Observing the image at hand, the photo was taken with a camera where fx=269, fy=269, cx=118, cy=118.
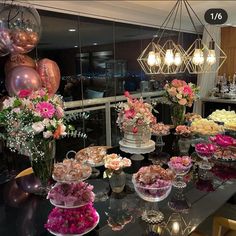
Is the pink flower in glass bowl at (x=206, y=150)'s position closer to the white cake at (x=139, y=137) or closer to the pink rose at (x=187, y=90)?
the white cake at (x=139, y=137)

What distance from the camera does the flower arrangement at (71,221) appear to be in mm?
1254

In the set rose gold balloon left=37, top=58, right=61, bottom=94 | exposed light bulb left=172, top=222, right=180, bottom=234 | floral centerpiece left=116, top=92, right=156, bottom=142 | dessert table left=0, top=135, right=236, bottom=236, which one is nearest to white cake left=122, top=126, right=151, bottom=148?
floral centerpiece left=116, top=92, right=156, bottom=142

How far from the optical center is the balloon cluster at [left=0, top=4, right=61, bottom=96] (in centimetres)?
258

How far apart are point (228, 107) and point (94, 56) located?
9.78 feet

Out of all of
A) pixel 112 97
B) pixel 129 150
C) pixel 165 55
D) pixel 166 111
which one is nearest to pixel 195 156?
pixel 129 150

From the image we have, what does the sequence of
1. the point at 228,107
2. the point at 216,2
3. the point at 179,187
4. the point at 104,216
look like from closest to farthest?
the point at 104,216, the point at 179,187, the point at 216,2, the point at 228,107

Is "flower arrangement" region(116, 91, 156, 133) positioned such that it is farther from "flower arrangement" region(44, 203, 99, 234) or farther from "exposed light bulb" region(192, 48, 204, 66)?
"flower arrangement" region(44, 203, 99, 234)

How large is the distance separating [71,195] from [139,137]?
3.72 ft

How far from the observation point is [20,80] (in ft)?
9.05

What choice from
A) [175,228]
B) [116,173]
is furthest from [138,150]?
[175,228]

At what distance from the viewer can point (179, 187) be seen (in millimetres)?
1793

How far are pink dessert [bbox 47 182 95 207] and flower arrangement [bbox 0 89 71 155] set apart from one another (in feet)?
1.17

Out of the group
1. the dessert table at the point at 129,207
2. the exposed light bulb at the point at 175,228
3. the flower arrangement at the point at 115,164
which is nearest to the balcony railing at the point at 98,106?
the dessert table at the point at 129,207

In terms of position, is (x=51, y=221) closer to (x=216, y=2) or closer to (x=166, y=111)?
(x=216, y=2)
